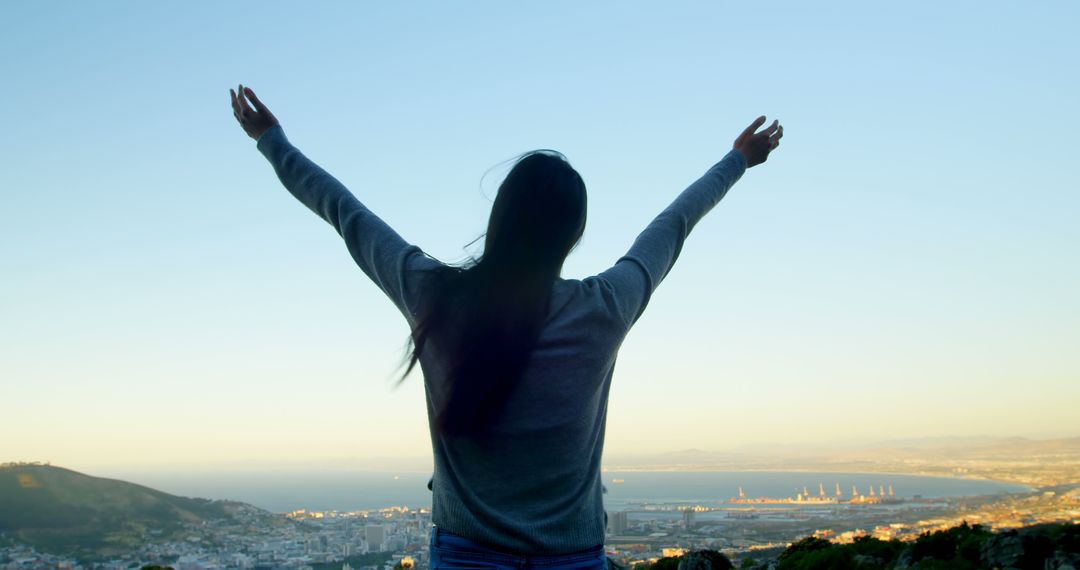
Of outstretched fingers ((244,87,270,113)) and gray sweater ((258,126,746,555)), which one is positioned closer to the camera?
gray sweater ((258,126,746,555))

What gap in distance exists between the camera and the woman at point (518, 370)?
4.17ft

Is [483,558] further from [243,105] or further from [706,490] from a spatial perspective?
[706,490]

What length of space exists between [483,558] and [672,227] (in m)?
0.79

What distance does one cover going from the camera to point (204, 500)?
33281 mm

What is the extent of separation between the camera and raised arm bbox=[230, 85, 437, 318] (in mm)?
1395

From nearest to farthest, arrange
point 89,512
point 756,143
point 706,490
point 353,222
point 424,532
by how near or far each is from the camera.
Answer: point 353,222 < point 756,143 < point 424,532 < point 89,512 < point 706,490

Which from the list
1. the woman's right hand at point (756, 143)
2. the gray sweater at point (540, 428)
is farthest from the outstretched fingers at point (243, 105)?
the woman's right hand at point (756, 143)

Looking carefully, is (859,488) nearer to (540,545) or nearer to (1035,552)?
(1035,552)

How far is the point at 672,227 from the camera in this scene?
65.7 inches

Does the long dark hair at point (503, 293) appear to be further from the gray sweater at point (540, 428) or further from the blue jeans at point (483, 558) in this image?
the blue jeans at point (483, 558)

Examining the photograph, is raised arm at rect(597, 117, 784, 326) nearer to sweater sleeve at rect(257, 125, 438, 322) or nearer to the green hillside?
sweater sleeve at rect(257, 125, 438, 322)

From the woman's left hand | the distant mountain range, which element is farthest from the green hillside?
the woman's left hand

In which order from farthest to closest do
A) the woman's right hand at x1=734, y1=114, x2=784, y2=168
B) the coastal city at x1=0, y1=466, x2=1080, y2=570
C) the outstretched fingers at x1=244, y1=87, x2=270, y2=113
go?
the coastal city at x1=0, y1=466, x2=1080, y2=570 < the woman's right hand at x1=734, y1=114, x2=784, y2=168 < the outstretched fingers at x1=244, y1=87, x2=270, y2=113

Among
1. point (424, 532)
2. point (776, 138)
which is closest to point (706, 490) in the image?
point (424, 532)
